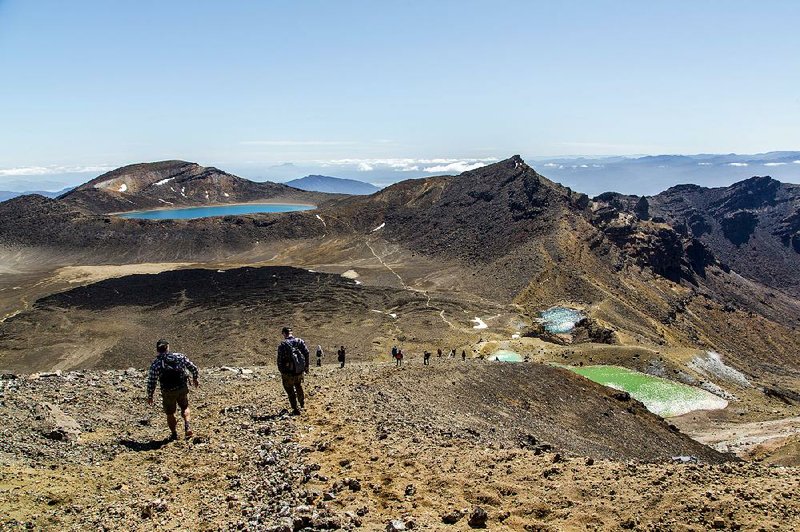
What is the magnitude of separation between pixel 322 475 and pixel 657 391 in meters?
36.2

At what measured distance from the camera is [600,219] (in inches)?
3991

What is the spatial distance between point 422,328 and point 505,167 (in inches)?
2777

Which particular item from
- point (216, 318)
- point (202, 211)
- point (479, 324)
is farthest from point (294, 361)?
point (202, 211)

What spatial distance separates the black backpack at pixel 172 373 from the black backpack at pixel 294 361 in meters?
2.57

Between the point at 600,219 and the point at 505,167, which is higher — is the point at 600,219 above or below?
below

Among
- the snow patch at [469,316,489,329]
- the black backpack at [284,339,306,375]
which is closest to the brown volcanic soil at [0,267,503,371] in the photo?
the snow patch at [469,316,489,329]

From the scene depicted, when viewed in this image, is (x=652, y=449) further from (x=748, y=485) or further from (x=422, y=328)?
(x=422, y=328)

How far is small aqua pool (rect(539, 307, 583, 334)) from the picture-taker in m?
58.8

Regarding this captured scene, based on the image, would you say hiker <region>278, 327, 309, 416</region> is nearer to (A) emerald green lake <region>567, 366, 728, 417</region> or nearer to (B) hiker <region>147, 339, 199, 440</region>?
(B) hiker <region>147, 339, 199, 440</region>

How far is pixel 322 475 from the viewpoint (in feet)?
32.3

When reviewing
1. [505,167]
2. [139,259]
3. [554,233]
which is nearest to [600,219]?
[554,233]

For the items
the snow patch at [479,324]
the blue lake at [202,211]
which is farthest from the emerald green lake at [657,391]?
the blue lake at [202,211]

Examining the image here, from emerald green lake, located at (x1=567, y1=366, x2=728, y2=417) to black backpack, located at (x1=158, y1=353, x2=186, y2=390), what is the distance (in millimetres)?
32527

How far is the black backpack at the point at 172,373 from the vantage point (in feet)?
39.8
